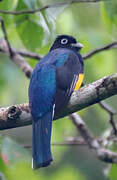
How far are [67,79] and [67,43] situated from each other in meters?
1.46

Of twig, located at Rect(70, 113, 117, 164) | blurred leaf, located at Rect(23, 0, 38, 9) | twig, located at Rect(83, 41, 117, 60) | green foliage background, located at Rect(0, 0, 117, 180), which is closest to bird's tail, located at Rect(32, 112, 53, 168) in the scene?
green foliage background, located at Rect(0, 0, 117, 180)

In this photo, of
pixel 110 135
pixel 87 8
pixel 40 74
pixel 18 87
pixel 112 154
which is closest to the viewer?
pixel 40 74

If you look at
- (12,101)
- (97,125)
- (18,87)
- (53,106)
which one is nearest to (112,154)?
(53,106)

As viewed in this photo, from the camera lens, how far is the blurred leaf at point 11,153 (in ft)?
17.8

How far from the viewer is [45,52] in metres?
6.96

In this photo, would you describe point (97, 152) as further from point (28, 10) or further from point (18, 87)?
point (18, 87)

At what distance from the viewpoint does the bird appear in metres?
4.90

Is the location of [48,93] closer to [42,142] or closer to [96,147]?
[42,142]

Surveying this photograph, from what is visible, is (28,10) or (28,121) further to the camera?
(28,10)

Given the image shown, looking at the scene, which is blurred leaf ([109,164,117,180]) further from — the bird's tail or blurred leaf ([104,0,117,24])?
blurred leaf ([104,0,117,24])

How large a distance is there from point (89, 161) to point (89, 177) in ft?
1.77

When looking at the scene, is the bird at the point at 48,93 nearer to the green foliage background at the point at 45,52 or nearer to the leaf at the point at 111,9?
the green foliage background at the point at 45,52

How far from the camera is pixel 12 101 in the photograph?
10.3 m

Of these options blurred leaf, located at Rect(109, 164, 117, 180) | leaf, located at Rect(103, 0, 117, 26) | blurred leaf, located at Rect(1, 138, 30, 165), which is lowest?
blurred leaf, located at Rect(109, 164, 117, 180)
